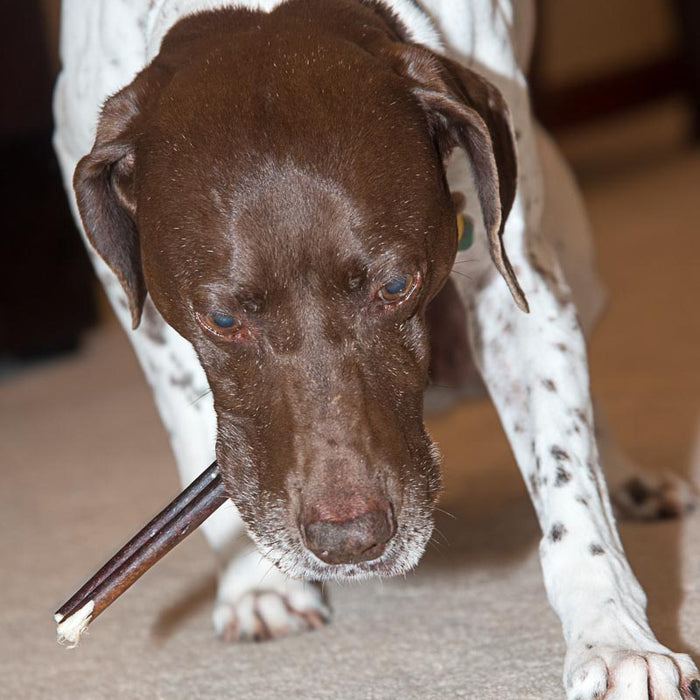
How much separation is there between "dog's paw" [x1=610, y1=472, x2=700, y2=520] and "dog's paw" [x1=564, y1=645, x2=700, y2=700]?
0.81 m

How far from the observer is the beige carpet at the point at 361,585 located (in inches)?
76.7

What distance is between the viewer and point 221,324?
182 cm

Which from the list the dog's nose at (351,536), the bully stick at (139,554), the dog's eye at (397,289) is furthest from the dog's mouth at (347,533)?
the dog's eye at (397,289)

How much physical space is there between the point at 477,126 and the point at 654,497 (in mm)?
929

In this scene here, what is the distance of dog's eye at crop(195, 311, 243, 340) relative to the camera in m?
1.80

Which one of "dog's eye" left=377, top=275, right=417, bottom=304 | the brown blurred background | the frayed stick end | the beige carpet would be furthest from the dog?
the brown blurred background

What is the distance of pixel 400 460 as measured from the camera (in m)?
1.75

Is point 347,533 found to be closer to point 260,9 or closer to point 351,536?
point 351,536

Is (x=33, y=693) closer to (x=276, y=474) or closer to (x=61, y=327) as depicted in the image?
(x=276, y=474)

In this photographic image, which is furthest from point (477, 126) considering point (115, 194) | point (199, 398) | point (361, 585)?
point (361, 585)

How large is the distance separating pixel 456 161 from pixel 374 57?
10.6 inches

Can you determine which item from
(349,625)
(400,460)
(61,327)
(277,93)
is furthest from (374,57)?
(61,327)

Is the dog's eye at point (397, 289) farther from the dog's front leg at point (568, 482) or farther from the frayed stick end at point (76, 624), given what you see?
the frayed stick end at point (76, 624)

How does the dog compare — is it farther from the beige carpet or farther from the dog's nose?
the beige carpet
